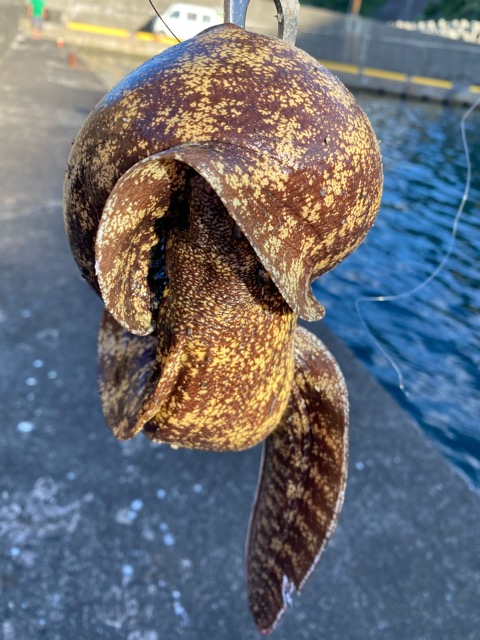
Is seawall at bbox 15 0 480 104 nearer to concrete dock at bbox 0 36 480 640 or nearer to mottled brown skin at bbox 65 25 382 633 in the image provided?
concrete dock at bbox 0 36 480 640

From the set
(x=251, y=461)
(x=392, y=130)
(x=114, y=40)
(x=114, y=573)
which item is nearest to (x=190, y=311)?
(x=114, y=573)

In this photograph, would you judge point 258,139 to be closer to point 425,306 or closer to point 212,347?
point 212,347

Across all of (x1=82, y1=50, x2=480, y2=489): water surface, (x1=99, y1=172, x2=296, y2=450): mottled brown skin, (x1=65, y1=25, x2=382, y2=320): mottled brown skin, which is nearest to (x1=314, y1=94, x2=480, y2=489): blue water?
(x1=82, y1=50, x2=480, y2=489): water surface

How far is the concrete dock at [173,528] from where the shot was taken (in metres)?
1.67

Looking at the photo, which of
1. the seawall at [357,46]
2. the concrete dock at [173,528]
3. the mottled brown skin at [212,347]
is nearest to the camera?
the mottled brown skin at [212,347]

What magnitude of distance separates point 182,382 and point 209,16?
54.6 feet

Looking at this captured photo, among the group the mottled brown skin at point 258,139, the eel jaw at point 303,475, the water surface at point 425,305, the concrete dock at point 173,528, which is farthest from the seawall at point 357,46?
the mottled brown skin at point 258,139

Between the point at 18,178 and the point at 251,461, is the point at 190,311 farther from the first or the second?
the point at 18,178

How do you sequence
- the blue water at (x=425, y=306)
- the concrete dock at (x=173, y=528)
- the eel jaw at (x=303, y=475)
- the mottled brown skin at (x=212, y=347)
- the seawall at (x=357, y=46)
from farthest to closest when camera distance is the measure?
the seawall at (x=357, y=46), the blue water at (x=425, y=306), the concrete dock at (x=173, y=528), the eel jaw at (x=303, y=475), the mottled brown skin at (x=212, y=347)

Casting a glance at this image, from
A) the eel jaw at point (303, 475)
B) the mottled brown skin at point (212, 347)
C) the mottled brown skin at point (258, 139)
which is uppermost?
the mottled brown skin at point (258, 139)

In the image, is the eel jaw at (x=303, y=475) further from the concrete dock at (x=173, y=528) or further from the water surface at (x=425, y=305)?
the water surface at (x=425, y=305)

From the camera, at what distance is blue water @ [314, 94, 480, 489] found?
119 inches

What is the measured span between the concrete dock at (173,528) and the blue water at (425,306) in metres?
0.43

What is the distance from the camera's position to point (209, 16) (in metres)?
15.0
